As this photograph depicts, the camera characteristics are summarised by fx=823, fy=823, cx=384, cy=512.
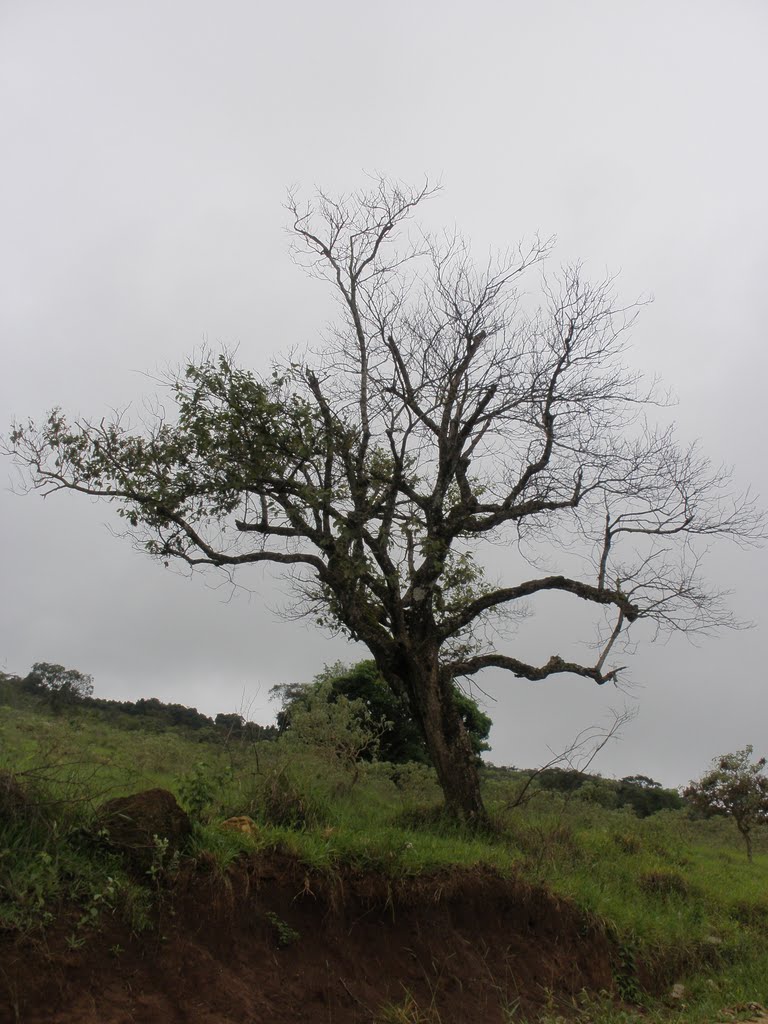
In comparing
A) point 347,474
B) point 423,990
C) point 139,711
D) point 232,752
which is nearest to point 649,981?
point 423,990

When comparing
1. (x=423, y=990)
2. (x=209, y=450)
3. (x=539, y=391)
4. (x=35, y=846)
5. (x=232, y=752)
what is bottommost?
(x=423, y=990)

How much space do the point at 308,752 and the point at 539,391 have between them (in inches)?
228

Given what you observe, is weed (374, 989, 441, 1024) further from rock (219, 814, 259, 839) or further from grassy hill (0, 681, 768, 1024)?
rock (219, 814, 259, 839)

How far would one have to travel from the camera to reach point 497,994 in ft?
22.2

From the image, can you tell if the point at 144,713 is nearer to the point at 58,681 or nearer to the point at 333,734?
the point at 58,681

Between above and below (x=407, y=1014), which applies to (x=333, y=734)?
above

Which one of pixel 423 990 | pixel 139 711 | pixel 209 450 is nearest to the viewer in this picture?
pixel 423 990

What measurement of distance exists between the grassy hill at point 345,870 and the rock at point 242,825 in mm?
68

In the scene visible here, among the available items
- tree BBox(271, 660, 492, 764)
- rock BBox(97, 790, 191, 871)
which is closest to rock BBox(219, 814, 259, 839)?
rock BBox(97, 790, 191, 871)

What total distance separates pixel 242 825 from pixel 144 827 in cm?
115

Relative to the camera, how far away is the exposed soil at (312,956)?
4.97 meters

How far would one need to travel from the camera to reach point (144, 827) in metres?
5.90

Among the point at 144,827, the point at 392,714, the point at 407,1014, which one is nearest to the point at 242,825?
the point at 144,827

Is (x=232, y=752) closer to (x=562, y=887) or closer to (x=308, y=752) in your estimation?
(x=308, y=752)
